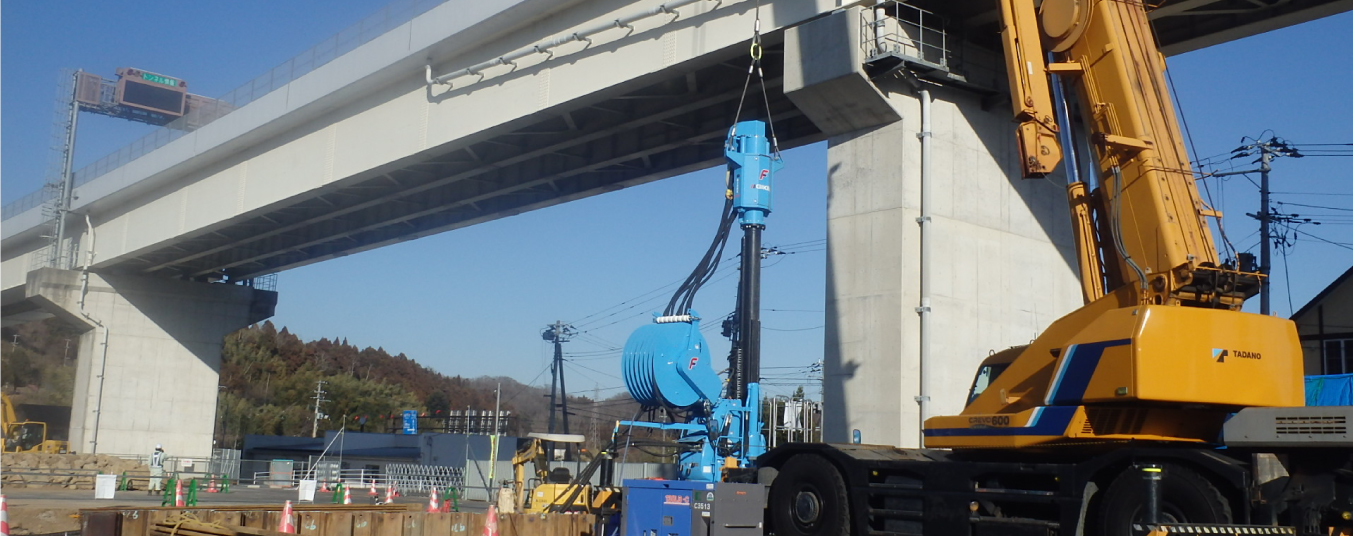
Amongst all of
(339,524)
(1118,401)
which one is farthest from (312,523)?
(1118,401)

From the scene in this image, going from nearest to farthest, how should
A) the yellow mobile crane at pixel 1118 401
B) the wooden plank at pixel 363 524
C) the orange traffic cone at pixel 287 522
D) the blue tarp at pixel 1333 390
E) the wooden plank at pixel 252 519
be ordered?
the yellow mobile crane at pixel 1118 401 → the orange traffic cone at pixel 287 522 → the wooden plank at pixel 252 519 → the wooden plank at pixel 363 524 → the blue tarp at pixel 1333 390

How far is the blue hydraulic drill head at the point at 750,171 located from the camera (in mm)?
21781

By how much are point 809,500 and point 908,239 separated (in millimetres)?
6741

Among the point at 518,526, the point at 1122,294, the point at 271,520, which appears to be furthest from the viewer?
the point at 518,526

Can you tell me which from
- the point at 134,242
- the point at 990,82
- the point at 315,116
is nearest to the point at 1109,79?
the point at 990,82

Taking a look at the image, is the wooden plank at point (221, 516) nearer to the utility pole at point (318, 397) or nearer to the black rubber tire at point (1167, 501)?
the black rubber tire at point (1167, 501)

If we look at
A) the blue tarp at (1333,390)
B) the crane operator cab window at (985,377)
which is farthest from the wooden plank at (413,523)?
the blue tarp at (1333,390)

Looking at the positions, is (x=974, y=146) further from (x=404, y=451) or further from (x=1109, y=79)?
(x=404, y=451)

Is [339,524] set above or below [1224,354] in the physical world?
below

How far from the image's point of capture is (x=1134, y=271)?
11898 millimetres

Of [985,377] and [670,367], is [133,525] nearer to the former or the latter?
[985,377]

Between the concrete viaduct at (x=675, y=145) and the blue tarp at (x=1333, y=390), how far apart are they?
5197mm

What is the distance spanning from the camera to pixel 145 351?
5288 centimetres

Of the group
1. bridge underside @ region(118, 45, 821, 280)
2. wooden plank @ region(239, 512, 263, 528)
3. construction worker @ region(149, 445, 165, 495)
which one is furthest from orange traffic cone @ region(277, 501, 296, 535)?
construction worker @ region(149, 445, 165, 495)
